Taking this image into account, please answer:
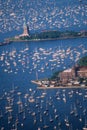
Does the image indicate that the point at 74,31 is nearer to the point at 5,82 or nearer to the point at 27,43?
the point at 27,43

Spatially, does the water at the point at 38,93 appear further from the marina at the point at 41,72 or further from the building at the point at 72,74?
the building at the point at 72,74

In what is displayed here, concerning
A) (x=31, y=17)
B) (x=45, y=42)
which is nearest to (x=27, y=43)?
(x=45, y=42)

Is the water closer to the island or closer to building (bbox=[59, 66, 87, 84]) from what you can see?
the island

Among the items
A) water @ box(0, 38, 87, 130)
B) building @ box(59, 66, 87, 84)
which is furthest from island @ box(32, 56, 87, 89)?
water @ box(0, 38, 87, 130)

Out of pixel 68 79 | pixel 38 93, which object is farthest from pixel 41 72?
pixel 38 93

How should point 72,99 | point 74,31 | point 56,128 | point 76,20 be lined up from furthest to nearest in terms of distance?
point 76,20
point 74,31
point 72,99
point 56,128

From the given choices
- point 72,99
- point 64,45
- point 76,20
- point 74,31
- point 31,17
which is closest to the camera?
point 72,99

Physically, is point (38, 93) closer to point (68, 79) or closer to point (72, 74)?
point (68, 79)
